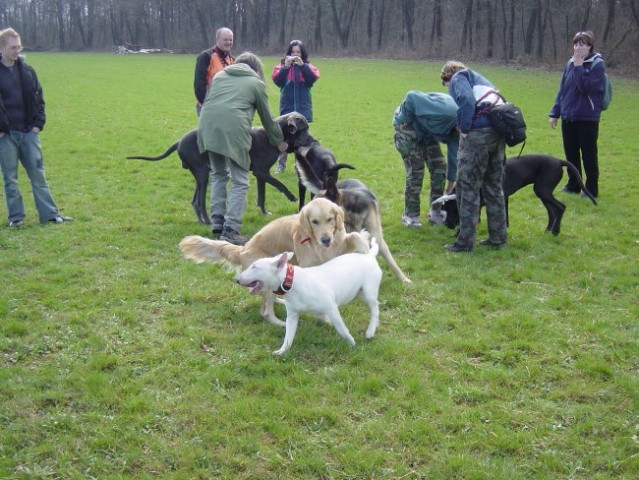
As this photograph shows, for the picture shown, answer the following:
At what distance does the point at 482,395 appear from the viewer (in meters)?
4.13

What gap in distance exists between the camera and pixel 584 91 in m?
9.01

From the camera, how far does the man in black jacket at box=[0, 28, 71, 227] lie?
7.41m

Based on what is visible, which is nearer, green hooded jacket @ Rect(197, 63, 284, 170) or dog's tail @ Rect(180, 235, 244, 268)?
dog's tail @ Rect(180, 235, 244, 268)

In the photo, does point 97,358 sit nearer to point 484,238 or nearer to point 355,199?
point 355,199

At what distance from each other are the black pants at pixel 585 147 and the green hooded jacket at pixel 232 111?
5156 mm

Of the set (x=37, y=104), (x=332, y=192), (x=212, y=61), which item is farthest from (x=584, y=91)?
(x=37, y=104)

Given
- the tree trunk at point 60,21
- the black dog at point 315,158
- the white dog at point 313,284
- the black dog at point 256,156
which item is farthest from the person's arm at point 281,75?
the tree trunk at point 60,21

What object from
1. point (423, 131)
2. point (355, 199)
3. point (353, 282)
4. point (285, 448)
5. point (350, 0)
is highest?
point (350, 0)

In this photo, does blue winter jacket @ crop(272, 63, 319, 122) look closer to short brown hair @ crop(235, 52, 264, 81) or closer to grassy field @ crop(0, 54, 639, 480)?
grassy field @ crop(0, 54, 639, 480)

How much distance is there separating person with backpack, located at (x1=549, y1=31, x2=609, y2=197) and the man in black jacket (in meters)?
7.69

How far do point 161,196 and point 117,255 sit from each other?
2.71 meters

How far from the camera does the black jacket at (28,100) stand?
7.44 metres

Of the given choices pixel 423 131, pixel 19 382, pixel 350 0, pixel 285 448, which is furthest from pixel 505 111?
pixel 350 0

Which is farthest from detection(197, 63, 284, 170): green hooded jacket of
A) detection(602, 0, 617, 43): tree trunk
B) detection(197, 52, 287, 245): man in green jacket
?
detection(602, 0, 617, 43): tree trunk
